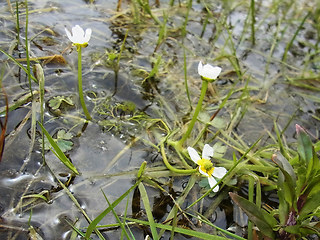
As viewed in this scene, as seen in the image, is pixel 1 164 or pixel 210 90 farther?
pixel 210 90

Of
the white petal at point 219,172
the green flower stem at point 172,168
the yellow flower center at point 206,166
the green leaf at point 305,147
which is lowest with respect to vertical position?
the green flower stem at point 172,168

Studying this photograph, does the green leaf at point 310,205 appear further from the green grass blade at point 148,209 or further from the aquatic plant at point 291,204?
the green grass blade at point 148,209

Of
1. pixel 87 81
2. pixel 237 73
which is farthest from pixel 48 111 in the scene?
pixel 237 73

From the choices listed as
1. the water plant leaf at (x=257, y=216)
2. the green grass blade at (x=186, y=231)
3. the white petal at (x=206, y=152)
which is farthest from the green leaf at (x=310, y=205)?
the white petal at (x=206, y=152)

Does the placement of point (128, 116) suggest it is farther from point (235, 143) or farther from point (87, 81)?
point (235, 143)

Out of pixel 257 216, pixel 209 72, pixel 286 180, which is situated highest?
pixel 209 72

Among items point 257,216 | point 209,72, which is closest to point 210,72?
point 209,72

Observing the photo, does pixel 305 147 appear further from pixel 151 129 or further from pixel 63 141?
pixel 63 141

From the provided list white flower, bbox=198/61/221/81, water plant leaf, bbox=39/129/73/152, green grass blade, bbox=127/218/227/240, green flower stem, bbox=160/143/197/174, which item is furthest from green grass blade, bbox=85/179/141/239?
white flower, bbox=198/61/221/81
